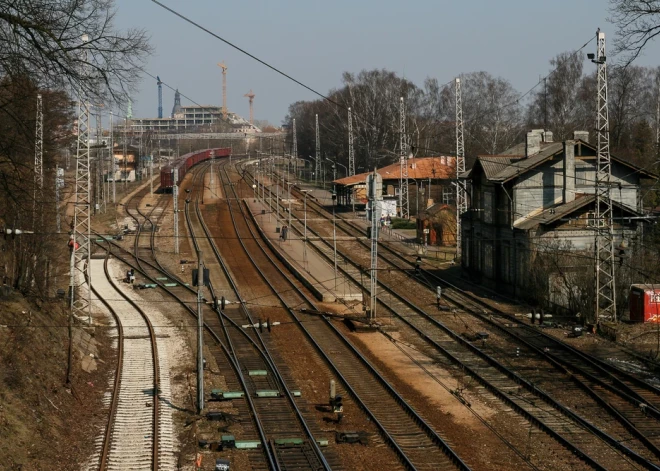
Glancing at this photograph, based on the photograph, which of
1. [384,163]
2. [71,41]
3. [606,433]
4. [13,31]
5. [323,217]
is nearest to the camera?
[13,31]

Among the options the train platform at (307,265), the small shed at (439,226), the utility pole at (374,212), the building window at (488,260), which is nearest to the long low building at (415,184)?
the train platform at (307,265)

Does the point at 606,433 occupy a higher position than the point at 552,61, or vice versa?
the point at 552,61

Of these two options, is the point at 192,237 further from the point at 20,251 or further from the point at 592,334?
the point at 592,334

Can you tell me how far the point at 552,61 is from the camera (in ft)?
234

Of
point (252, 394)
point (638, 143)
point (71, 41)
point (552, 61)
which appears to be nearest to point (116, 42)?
point (71, 41)

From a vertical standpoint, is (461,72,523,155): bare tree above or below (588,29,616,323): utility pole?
above

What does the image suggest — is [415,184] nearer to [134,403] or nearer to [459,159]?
[459,159]

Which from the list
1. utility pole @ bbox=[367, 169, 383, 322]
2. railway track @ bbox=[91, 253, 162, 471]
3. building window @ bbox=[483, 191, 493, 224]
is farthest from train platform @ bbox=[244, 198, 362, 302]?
railway track @ bbox=[91, 253, 162, 471]

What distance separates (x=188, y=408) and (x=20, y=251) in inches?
378

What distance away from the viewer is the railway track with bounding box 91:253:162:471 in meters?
14.8

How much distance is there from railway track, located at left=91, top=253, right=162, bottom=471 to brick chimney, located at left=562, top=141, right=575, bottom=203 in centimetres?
1521

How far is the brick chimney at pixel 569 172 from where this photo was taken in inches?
1210

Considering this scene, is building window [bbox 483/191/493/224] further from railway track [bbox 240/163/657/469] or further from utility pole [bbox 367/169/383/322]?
utility pole [bbox 367/169/383/322]

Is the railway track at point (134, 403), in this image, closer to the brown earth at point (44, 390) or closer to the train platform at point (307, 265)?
the brown earth at point (44, 390)
